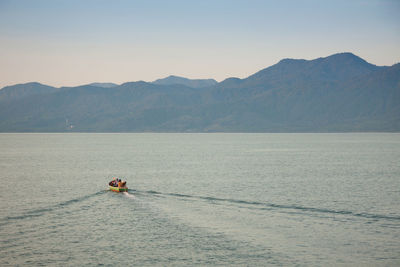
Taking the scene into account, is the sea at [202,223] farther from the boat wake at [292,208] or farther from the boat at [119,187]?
the boat at [119,187]

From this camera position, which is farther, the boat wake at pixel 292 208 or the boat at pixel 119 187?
the boat at pixel 119 187

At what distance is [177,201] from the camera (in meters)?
66.6

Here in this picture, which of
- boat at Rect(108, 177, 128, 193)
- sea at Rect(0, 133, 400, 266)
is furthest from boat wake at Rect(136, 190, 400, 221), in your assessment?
boat at Rect(108, 177, 128, 193)

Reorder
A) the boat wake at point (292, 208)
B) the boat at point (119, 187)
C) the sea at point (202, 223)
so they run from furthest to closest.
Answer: the boat at point (119, 187) → the boat wake at point (292, 208) → the sea at point (202, 223)

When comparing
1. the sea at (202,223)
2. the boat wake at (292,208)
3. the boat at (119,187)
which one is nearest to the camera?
the sea at (202,223)

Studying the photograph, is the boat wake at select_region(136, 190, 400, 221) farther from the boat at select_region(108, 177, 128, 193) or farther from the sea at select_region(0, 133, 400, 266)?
the boat at select_region(108, 177, 128, 193)

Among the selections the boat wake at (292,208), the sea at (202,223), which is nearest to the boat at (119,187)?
the sea at (202,223)

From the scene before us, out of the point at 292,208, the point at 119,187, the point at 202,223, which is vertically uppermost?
the point at 119,187

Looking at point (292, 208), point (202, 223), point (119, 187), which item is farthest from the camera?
point (119, 187)

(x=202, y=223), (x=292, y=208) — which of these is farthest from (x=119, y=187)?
(x=292, y=208)

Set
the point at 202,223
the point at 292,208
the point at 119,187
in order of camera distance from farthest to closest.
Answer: the point at 119,187, the point at 292,208, the point at 202,223

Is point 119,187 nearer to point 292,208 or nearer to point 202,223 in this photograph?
point 202,223

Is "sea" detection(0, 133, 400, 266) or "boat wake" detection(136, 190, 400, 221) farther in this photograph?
"boat wake" detection(136, 190, 400, 221)

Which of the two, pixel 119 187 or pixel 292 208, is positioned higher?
pixel 119 187
